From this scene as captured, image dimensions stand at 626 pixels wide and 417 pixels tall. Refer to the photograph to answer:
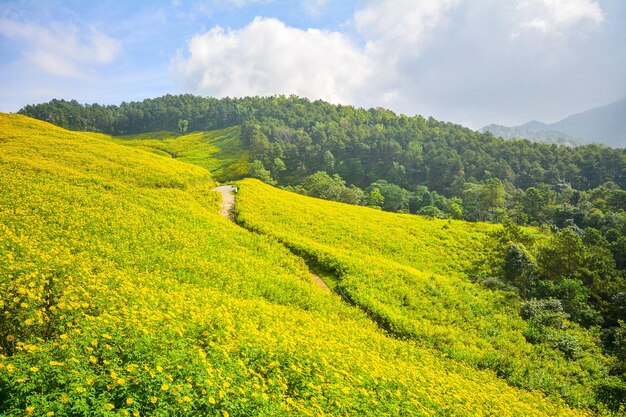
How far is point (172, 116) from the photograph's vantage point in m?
190

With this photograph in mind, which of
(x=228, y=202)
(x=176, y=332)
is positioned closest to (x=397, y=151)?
(x=228, y=202)

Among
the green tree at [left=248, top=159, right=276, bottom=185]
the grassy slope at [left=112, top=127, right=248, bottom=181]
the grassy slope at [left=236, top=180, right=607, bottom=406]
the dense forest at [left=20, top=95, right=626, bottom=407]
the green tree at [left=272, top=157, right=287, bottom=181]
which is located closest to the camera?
the grassy slope at [left=236, top=180, right=607, bottom=406]

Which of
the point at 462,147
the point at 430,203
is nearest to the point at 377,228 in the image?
the point at 430,203

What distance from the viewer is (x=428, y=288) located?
92.4 feet

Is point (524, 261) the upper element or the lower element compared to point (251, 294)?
upper

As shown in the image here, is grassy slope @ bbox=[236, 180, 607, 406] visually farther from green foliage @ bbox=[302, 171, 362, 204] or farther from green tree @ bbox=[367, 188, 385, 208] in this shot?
green tree @ bbox=[367, 188, 385, 208]

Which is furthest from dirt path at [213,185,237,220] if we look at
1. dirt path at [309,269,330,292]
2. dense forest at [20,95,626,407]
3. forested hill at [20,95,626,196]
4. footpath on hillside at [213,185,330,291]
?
forested hill at [20,95,626,196]

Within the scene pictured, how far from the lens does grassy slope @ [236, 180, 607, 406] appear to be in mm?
20516

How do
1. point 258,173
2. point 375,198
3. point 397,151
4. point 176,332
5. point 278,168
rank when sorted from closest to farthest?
1. point 176,332
2. point 375,198
3. point 258,173
4. point 278,168
5. point 397,151

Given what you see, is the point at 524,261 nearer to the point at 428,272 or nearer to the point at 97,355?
the point at 428,272

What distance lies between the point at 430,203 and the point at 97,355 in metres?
103

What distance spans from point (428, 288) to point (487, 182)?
73.7m

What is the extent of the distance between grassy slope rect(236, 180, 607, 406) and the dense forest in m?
1.82

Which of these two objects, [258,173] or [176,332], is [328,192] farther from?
[176,332]
